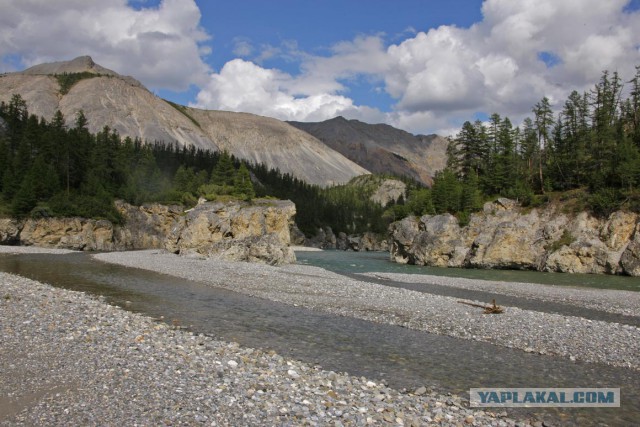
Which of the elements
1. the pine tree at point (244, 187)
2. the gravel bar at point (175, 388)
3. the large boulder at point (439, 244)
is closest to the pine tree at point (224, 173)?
the pine tree at point (244, 187)

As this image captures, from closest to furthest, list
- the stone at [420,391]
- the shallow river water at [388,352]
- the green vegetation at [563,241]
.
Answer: the stone at [420,391], the shallow river water at [388,352], the green vegetation at [563,241]

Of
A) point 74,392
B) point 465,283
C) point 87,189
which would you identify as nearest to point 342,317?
point 74,392

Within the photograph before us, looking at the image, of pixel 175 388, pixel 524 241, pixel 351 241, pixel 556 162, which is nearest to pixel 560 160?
pixel 556 162

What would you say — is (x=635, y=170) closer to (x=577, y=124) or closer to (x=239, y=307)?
(x=577, y=124)

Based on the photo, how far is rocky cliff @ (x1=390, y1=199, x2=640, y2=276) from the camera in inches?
2078

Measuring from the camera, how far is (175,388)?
10875mm

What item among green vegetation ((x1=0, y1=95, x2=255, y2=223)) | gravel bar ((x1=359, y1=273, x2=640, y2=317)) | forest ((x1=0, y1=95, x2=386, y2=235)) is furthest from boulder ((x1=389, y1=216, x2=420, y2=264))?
gravel bar ((x1=359, y1=273, x2=640, y2=317))

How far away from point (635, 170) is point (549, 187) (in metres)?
13.2

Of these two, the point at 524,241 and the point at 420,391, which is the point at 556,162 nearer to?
the point at 524,241

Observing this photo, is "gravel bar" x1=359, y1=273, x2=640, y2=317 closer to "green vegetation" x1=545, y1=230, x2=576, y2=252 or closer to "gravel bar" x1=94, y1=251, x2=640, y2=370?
"gravel bar" x1=94, y1=251, x2=640, y2=370

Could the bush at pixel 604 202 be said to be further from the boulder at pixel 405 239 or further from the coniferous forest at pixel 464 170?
the boulder at pixel 405 239

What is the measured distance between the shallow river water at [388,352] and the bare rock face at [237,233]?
3055cm

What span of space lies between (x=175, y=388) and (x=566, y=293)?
3333 centimetres

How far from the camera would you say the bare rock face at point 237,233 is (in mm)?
57656
